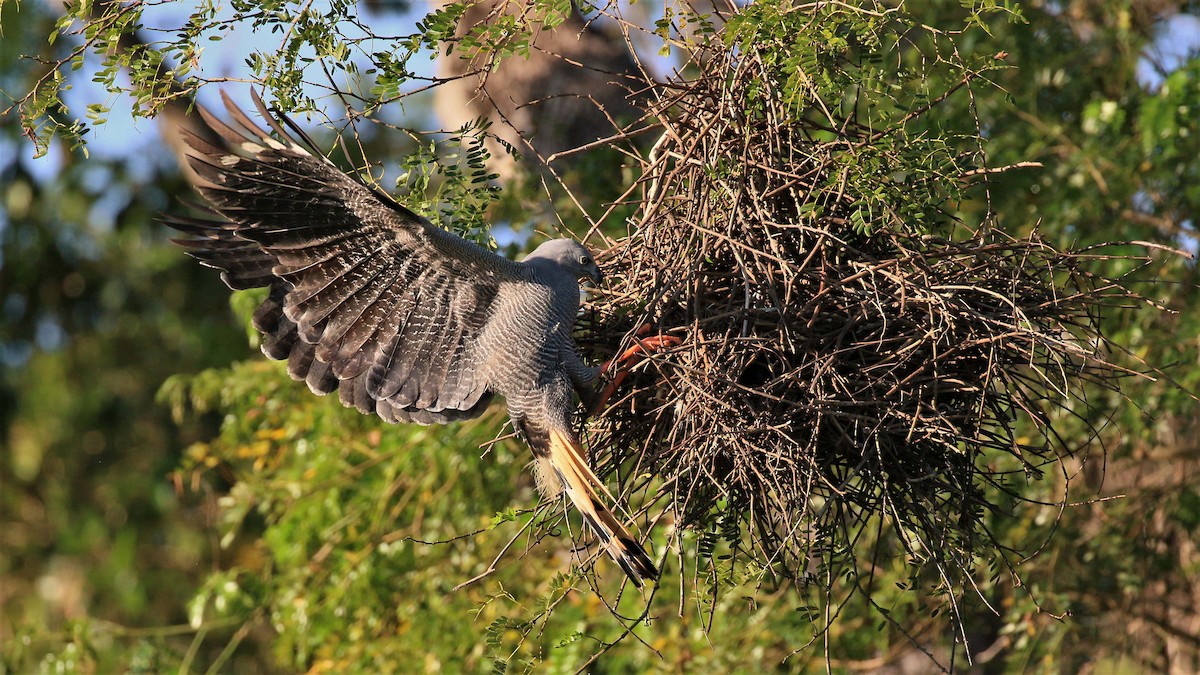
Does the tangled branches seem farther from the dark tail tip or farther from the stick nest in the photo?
the dark tail tip

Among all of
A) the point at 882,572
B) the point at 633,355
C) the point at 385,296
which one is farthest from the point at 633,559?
the point at 882,572

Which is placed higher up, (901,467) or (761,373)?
(761,373)

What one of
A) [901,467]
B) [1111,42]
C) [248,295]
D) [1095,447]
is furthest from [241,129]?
[1111,42]

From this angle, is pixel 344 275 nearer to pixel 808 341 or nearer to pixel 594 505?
pixel 594 505

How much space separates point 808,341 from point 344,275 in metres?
1.22

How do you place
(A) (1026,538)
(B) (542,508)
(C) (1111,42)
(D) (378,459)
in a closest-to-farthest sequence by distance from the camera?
(B) (542,508)
(A) (1026,538)
(D) (378,459)
(C) (1111,42)

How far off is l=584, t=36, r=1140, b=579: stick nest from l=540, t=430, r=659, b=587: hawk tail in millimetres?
114

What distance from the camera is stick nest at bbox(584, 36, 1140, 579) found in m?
2.93

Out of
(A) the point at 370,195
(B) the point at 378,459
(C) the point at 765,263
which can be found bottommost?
(B) the point at 378,459

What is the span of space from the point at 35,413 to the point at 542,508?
8.80 m

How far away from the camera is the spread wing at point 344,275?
3248 mm

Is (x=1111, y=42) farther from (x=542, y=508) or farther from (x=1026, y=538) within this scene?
(x=542, y=508)

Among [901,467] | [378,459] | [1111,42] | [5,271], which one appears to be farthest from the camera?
[5,271]

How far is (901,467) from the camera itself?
304 centimetres
